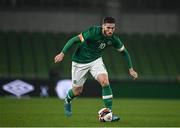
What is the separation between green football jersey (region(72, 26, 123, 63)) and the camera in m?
14.6

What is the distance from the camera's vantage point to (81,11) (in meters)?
34.3

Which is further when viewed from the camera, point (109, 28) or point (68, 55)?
point (68, 55)

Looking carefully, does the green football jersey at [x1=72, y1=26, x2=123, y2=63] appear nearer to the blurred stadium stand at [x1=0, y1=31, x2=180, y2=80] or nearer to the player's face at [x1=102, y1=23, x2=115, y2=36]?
A: the player's face at [x1=102, y1=23, x2=115, y2=36]

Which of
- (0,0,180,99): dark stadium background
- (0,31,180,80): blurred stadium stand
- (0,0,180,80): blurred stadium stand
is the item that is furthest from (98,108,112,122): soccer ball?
(0,0,180,80): blurred stadium stand

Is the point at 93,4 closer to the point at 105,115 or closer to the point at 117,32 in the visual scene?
the point at 117,32

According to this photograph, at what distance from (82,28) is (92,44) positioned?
64.2 feet

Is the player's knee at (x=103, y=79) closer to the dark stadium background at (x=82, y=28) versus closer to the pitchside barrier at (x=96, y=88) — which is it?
the pitchside barrier at (x=96, y=88)

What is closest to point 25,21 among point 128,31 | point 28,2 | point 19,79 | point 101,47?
point 28,2

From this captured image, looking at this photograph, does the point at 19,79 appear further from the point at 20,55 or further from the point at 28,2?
the point at 28,2

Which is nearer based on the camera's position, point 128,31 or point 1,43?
point 1,43

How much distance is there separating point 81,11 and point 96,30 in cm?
1977

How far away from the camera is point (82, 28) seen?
3428cm

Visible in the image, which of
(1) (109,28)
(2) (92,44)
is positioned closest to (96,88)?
(2) (92,44)

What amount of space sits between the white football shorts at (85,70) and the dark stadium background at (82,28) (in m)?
15.2
